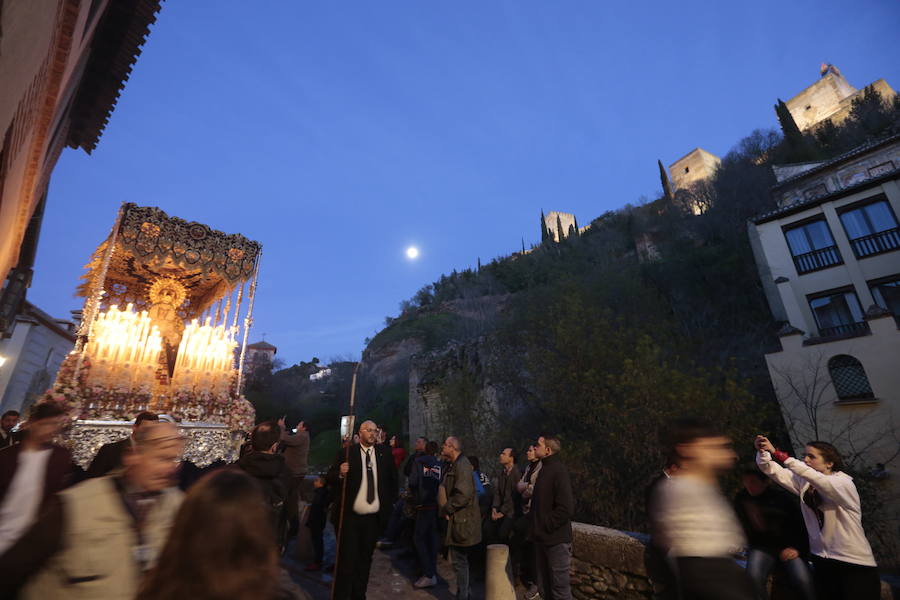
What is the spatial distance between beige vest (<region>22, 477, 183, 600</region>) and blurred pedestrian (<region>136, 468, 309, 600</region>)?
31 cm

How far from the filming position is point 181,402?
24.7ft

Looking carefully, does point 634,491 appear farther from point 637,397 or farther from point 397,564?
point 397,564

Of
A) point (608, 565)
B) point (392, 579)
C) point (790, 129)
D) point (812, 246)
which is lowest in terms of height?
point (392, 579)

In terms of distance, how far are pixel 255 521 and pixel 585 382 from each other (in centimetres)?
931

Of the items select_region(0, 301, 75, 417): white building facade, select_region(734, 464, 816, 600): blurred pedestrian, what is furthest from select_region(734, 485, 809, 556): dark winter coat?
select_region(0, 301, 75, 417): white building facade

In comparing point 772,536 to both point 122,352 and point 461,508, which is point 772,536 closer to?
point 461,508

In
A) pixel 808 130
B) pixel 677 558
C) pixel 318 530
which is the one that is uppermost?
pixel 808 130

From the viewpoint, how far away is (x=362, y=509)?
13.1 feet

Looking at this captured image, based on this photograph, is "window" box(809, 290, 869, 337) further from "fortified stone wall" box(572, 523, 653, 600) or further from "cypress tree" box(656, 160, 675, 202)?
"cypress tree" box(656, 160, 675, 202)

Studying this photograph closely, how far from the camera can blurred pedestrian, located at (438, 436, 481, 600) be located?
450cm

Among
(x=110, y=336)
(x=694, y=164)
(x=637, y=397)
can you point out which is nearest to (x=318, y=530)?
(x=110, y=336)

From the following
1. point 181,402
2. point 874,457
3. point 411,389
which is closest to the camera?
point 181,402

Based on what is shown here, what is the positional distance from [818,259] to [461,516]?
62.7 ft

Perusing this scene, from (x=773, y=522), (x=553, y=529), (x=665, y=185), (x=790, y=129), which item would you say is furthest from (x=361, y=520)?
(x=665, y=185)
